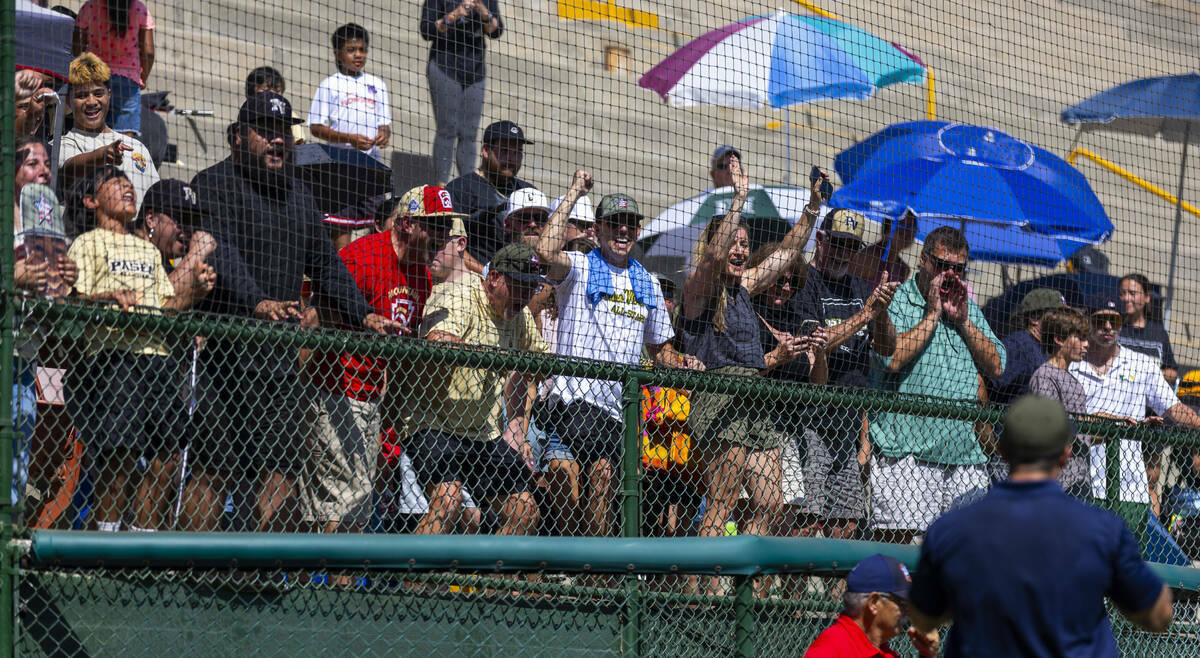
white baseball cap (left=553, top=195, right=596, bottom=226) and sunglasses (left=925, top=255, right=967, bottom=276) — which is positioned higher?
white baseball cap (left=553, top=195, right=596, bottom=226)

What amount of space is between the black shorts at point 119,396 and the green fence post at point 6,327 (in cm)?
31

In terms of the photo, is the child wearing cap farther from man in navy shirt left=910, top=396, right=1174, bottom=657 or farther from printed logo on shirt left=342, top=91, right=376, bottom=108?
man in navy shirt left=910, top=396, right=1174, bottom=657

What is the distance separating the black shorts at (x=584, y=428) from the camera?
5.13 meters

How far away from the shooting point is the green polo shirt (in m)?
5.70

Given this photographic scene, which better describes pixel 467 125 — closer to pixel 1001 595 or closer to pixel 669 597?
pixel 669 597

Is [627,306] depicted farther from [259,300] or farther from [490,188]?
[259,300]

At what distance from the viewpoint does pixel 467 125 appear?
784cm

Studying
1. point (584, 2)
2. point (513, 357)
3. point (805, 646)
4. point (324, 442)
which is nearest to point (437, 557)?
point (513, 357)

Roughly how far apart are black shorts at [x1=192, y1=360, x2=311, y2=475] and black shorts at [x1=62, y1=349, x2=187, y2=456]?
0.34 feet

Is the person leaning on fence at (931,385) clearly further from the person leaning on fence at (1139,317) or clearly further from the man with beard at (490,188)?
the person leaning on fence at (1139,317)

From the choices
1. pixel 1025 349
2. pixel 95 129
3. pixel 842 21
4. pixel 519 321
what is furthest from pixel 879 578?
pixel 842 21

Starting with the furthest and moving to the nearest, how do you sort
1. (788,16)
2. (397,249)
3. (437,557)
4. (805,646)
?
(788,16) → (397,249) → (805,646) → (437,557)

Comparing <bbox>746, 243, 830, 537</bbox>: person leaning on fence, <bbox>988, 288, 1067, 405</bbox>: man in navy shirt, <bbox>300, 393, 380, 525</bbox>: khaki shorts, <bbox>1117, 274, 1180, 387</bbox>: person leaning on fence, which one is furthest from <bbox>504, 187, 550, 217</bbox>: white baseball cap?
<bbox>1117, 274, 1180, 387</bbox>: person leaning on fence

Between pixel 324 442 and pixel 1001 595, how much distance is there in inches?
110
